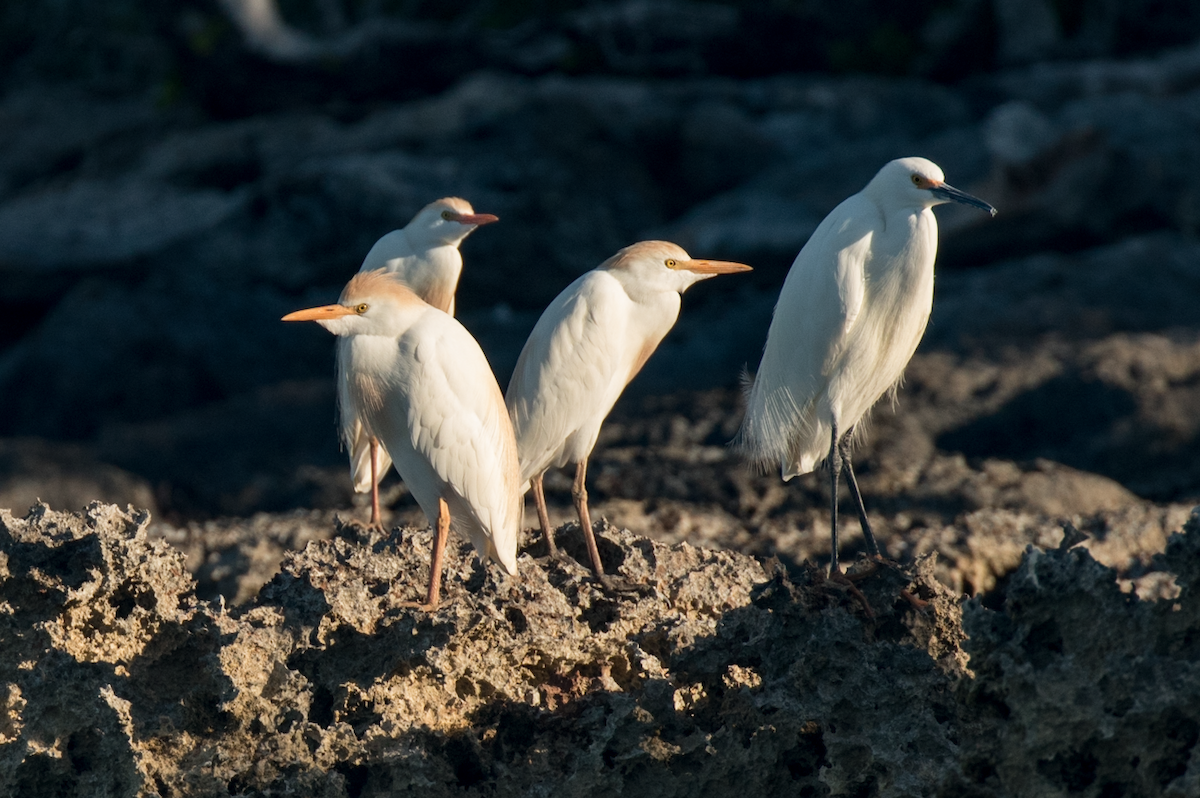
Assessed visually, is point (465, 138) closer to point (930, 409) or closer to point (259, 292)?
point (259, 292)

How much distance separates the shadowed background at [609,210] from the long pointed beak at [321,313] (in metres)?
2.89

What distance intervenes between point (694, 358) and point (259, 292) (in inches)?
132

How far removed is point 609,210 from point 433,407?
6.77 meters

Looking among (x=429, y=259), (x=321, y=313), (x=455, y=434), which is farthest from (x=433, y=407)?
(x=429, y=259)

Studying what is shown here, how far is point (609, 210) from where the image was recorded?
10.0 m

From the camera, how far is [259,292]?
9.61 m

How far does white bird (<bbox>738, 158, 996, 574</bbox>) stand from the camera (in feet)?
12.0

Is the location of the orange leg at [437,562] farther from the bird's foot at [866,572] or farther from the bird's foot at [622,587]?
the bird's foot at [866,572]

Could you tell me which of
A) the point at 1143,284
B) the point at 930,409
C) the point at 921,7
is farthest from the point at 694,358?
the point at 921,7

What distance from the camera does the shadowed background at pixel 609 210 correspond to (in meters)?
7.10

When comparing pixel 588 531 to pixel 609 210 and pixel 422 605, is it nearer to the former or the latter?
pixel 422 605

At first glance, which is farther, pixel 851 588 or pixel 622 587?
pixel 622 587

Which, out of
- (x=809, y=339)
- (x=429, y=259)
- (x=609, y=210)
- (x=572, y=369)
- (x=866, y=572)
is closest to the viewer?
(x=866, y=572)

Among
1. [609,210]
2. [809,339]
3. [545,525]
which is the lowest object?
[609,210]
